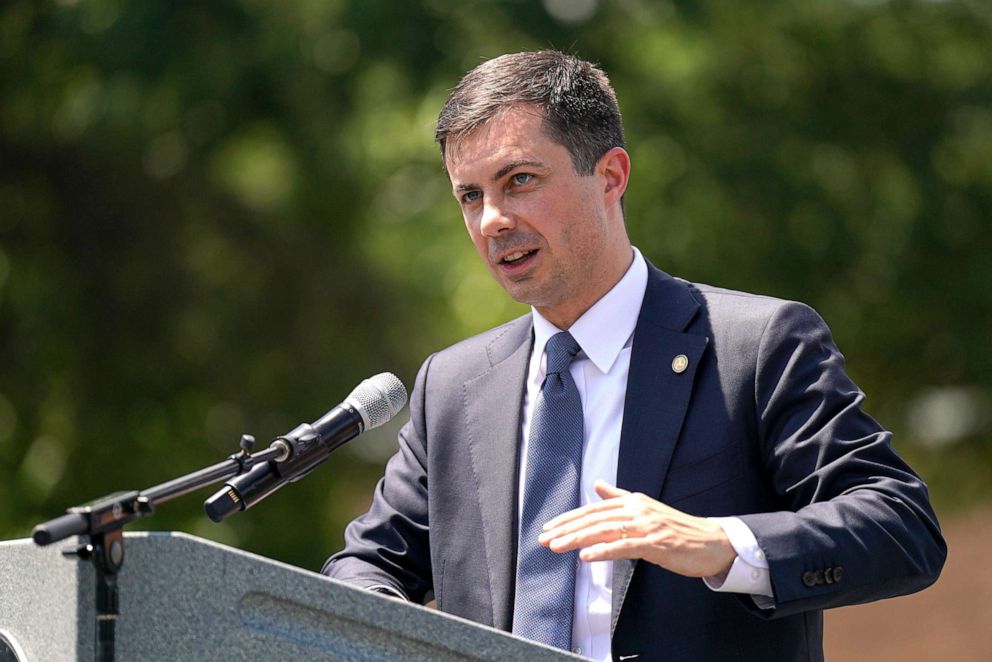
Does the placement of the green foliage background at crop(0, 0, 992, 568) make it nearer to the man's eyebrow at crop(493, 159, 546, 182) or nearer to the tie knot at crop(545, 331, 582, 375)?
the tie knot at crop(545, 331, 582, 375)

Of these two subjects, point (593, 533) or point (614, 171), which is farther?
point (614, 171)

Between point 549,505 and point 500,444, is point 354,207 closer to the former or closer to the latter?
point 500,444

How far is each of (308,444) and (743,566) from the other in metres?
0.71

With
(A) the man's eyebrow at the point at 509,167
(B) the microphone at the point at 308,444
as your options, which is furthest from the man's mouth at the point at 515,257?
(B) the microphone at the point at 308,444

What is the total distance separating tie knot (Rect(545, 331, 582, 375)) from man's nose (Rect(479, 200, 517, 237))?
26 cm

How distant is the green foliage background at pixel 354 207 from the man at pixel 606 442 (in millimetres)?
5029

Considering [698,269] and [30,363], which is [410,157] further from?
[30,363]

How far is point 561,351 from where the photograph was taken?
2883 mm

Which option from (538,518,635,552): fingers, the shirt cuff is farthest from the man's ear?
(538,518,635,552): fingers

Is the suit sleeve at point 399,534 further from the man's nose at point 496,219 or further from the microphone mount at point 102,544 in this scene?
the microphone mount at point 102,544

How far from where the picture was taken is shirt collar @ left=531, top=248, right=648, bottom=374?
2869 mm

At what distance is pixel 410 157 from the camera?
332 inches

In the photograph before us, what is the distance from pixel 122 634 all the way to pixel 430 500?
104 cm

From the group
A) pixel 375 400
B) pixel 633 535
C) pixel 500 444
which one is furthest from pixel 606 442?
pixel 633 535
